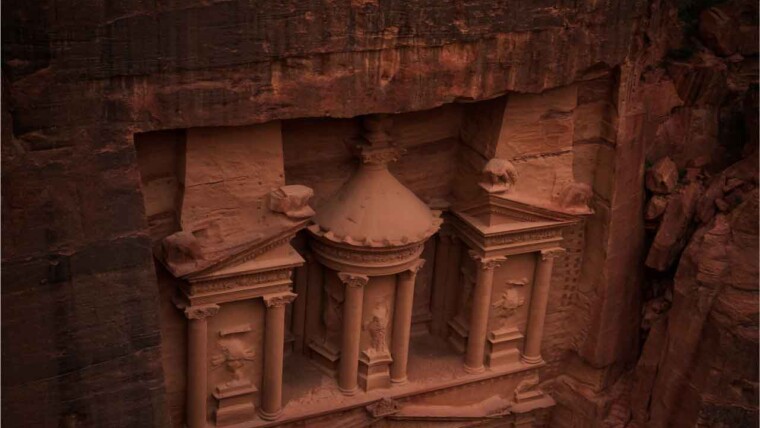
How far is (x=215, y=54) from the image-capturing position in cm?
1020

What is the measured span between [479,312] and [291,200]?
116 inches

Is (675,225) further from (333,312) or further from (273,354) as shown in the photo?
(273,354)

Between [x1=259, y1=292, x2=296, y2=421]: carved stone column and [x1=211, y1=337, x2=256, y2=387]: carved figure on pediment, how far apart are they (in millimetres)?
194

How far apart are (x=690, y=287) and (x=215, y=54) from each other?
223 inches

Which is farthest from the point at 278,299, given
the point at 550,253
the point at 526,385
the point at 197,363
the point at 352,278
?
the point at 526,385

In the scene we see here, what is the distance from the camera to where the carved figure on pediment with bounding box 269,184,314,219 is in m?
11.3

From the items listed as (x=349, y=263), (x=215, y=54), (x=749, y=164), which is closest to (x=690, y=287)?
(x=749, y=164)

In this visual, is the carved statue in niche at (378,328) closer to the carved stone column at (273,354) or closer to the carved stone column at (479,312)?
the carved stone column at (273,354)

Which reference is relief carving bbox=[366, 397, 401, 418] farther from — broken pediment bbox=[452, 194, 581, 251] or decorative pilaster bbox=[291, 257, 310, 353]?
broken pediment bbox=[452, 194, 581, 251]

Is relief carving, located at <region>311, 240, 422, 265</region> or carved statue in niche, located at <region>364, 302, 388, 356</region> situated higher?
relief carving, located at <region>311, 240, 422, 265</region>

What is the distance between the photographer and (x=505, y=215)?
42.1 feet

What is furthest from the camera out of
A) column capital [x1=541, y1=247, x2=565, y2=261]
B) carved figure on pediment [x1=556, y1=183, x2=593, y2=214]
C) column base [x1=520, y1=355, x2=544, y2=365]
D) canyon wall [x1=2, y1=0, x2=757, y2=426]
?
column base [x1=520, y1=355, x2=544, y2=365]

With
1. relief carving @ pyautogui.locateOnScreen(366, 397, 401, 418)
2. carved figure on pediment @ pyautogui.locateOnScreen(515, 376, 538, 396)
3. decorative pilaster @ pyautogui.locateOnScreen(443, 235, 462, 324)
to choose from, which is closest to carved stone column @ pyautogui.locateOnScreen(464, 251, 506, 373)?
decorative pilaster @ pyautogui.locateOnScreen(443, 235, 462, 324)

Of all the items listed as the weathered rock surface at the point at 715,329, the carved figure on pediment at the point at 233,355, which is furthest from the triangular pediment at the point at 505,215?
the carved figure on pediment at the point at 233,355
